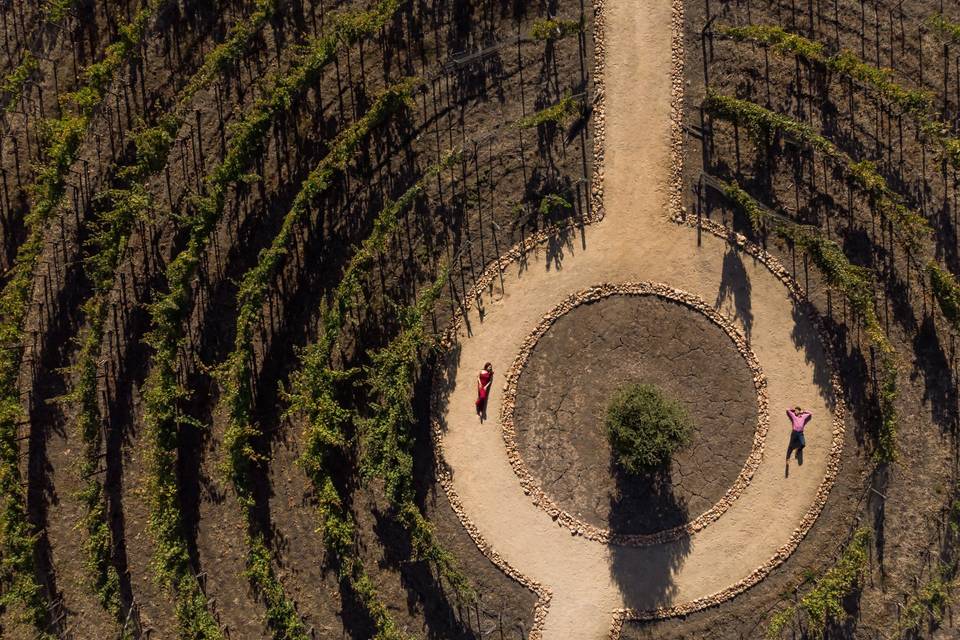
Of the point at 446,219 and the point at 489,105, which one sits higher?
the point at 489,105

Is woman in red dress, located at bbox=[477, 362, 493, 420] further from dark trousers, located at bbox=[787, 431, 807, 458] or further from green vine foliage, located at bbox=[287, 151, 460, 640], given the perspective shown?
dark trousers, located at bbox=[787, 431, 807, 458]

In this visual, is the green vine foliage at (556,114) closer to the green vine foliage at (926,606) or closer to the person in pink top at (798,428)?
the person in pink top at (798,428)

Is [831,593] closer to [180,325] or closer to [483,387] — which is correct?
[483,387]

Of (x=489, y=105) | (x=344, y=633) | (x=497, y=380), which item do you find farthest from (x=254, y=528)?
(x=489, y=105)

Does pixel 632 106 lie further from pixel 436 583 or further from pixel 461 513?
pixel 436 583

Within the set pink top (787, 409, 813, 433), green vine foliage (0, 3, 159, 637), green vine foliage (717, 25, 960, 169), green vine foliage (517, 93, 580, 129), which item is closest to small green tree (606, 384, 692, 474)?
pink top (787, 409, 813, 433)

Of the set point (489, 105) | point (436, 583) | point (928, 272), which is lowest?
point (436, 583)
